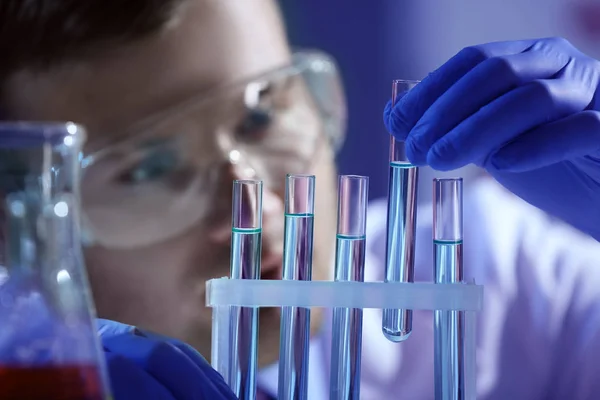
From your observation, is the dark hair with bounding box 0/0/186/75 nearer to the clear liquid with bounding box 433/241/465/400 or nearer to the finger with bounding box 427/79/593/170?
the finger with bounding box 427/79/593/170

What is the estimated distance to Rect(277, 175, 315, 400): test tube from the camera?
0.64 metres

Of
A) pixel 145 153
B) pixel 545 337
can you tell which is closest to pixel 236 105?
pixel 145 153

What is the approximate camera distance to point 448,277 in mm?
663

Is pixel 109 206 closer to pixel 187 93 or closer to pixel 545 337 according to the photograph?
pixel 187 93

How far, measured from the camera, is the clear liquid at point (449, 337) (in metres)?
0.65

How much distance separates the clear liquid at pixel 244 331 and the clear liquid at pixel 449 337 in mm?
172

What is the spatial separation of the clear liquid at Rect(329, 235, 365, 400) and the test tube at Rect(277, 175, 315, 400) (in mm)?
28

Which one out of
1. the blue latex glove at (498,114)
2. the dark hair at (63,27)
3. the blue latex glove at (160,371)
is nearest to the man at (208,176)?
the dark hair at (63,27)

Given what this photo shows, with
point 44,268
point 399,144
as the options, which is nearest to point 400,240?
point 399,144

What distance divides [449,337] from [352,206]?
A: 0.50ft

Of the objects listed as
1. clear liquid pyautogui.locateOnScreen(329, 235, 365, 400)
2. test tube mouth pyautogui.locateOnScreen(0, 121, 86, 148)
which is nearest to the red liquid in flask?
test tube mouth pyautogui.locateOnScreen(0, 121, 86, 148)

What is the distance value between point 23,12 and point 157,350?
107cm

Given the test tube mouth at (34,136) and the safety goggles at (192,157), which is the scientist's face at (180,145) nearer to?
the safety goggles at (192,157)

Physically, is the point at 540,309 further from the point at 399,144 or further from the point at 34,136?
the point at 34,136
